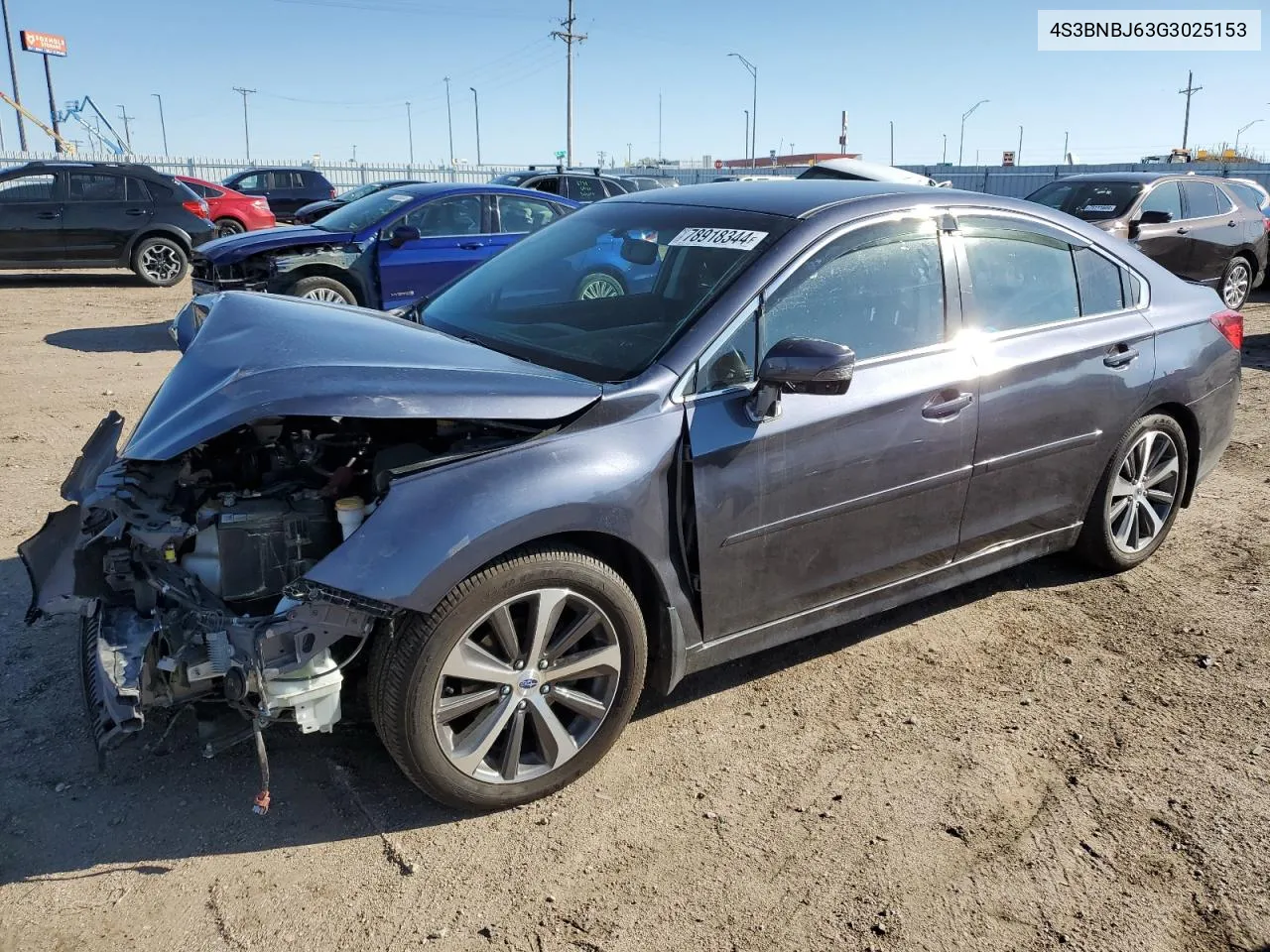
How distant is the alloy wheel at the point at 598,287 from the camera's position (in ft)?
12.2

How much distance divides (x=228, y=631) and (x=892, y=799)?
1992 millimetres

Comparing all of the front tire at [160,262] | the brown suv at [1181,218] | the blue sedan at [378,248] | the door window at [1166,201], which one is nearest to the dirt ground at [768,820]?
the blue sedan at [378,248]

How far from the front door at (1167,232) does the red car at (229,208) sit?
13334mm


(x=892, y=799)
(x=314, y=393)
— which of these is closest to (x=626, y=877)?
(x=892, y=799)

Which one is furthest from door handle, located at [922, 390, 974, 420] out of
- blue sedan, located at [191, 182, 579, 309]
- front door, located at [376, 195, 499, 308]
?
front door, located at [376, 195, 499, 308]

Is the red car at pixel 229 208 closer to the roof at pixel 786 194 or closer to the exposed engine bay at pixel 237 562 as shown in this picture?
the roof at pixel 786 194

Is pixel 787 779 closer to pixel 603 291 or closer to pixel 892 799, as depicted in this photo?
pixel 892 799

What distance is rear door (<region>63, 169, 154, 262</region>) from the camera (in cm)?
1325

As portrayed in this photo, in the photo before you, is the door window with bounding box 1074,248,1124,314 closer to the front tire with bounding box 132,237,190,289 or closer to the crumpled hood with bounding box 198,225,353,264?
the crumpled hood with bounding box 198,225,353,264

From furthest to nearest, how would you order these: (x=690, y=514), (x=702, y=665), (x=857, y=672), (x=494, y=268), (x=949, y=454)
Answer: (x=494, y=268) < (x=857, y=672) < (x=949, y=454) < (x=702, y=665) < (x=690, y=514)

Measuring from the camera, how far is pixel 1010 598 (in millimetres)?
4348

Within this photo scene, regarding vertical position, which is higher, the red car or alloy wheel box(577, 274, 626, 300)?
the red car

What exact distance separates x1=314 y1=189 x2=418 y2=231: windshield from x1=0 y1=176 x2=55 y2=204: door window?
5822 millimetres

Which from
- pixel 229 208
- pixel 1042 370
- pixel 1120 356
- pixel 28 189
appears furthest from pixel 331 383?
pixel 229 208
